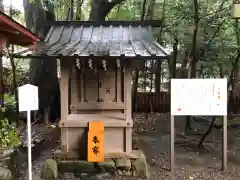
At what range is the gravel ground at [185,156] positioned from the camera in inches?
248

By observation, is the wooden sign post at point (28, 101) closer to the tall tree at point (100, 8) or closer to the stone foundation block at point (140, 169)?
the stone foundation block at point (140, 169)

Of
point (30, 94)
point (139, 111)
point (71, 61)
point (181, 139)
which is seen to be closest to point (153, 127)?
point (181, 139)

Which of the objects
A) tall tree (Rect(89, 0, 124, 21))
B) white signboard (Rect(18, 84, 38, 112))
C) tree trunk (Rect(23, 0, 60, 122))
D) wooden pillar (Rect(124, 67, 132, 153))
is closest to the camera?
white signboard (Rect(18, 84, 38, 112))

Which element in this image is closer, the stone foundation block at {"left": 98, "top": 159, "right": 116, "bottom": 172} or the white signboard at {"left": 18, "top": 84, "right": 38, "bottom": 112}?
the white signboard at {"left": 18, "top": 84, "right": 38, "bottom": 112}

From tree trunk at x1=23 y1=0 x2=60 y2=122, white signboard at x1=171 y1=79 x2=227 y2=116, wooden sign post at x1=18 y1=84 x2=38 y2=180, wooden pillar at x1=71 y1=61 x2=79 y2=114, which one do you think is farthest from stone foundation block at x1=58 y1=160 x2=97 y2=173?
tree trunk at x1=23 y1=0 x2=60 y2=122

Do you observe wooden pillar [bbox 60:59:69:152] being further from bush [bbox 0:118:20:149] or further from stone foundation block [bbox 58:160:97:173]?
bush [bbox 0:118:20:149]

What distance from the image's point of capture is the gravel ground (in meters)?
6.31

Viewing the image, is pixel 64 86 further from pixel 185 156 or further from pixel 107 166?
pixel 185 156

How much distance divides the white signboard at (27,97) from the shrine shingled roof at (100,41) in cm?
113

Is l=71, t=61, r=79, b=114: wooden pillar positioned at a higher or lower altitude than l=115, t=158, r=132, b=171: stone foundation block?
higher

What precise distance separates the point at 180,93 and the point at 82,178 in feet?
9.25

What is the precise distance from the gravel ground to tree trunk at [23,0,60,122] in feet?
11.1

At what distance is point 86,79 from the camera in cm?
641

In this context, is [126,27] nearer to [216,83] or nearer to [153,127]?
[216,83]
